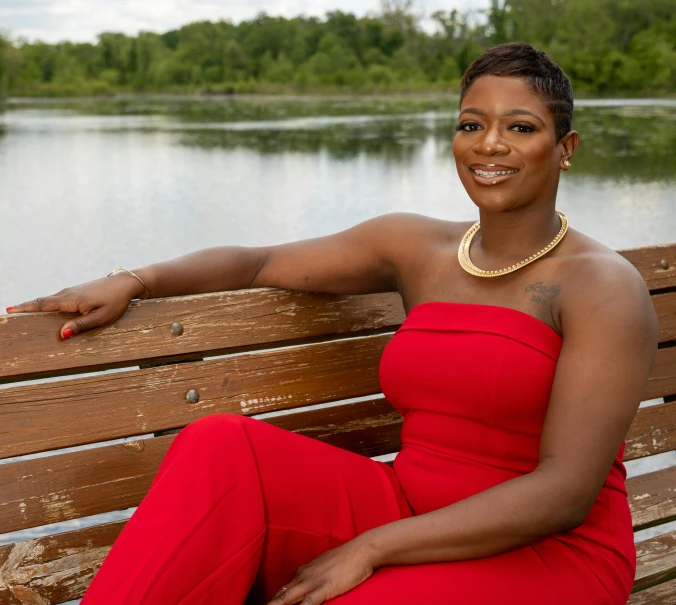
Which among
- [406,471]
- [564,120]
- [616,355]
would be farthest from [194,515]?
[564,120]

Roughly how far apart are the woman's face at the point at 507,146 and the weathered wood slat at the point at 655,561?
1.00m

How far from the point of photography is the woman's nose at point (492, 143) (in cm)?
188

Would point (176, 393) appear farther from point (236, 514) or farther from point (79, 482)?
point (236, 514)

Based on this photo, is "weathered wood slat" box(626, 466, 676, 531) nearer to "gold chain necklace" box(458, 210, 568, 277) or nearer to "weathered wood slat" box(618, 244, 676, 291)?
"weathered wood slat" box(618, 244, 676, 291)

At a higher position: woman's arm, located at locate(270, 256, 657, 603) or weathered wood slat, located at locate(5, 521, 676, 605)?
woman's arm, located at locate(270, 256, 657, 603)

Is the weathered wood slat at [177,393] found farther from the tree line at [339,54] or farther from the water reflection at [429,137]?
the tree line at [339,54]

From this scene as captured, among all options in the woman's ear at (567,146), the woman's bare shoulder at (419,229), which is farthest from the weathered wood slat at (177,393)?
the woman's ear at (567,146)

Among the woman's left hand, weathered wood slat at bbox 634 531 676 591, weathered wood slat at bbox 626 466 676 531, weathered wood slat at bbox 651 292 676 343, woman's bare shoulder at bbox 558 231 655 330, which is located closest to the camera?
the woman's left hand

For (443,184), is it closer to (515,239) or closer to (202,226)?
(202,226)

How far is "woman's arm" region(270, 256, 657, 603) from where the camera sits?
1665mm

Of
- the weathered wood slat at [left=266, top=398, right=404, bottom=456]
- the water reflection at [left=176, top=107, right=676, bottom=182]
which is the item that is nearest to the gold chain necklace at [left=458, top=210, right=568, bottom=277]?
the weathered wood slat at [left=266, top=398, right=404, bottom=456]

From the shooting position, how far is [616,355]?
5.57 ft

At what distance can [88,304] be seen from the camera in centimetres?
192

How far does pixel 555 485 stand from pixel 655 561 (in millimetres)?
867
